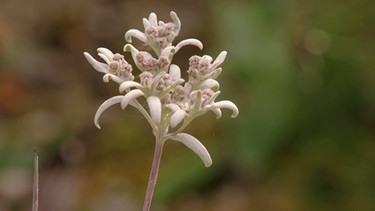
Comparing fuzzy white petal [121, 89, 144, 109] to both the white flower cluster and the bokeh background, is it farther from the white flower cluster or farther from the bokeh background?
the bokeh background

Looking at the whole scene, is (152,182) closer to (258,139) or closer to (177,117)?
(177,117)

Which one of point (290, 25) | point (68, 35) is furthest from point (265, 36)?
point (68, 35)

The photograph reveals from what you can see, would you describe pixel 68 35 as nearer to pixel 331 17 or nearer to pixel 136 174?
pixel 136 174

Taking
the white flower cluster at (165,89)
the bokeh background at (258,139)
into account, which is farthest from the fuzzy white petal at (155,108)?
the bokeh background at (258,139)

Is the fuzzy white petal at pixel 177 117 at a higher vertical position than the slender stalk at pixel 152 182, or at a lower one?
higher

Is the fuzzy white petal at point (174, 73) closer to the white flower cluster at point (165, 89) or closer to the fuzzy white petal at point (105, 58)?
the white flower cluster at point (165, 89)

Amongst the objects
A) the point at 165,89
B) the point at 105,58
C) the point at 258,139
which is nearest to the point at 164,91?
the point at 165,89
